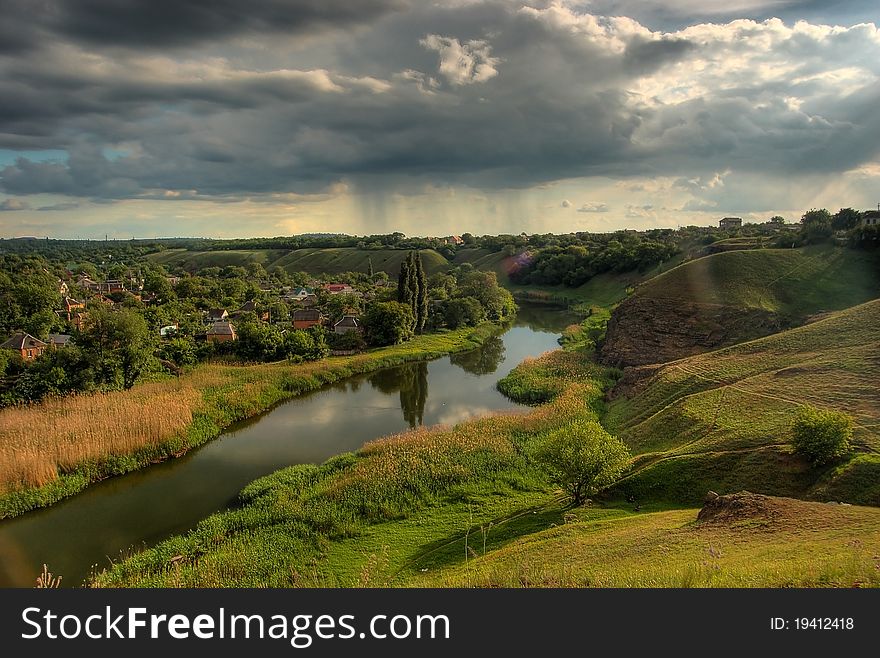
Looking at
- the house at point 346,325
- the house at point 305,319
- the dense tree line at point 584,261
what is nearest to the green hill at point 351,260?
the dense tree line at point 584,261

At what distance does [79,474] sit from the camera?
23.4 metres

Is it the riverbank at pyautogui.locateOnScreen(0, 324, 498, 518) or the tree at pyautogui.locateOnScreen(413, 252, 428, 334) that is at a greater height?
the tree at pyautogui.locateOnScreen(413, 252, 428, 334)

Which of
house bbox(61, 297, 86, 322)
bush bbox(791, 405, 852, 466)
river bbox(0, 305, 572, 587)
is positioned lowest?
river bbox(0, 305, 572, 587)

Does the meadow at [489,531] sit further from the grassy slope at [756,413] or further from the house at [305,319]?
the house at [305,319]

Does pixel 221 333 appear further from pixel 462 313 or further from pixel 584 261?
pixel 584 261

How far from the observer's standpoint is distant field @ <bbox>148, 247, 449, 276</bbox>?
157m

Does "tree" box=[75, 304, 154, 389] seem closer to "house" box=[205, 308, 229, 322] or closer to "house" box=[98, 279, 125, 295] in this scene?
"house" box=[205, 308, 229, 322]

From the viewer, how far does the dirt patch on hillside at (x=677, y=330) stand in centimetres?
4303

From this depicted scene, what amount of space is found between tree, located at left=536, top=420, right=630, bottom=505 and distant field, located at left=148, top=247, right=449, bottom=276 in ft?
421

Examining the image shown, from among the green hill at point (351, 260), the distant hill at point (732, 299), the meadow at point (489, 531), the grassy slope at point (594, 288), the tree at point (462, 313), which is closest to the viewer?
the meadow at point (489, 531)

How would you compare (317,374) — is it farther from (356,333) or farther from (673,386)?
(673,386)

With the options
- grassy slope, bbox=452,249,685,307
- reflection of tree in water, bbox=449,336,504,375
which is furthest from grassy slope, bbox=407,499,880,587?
grassy slope, bbox=452,249,685,307

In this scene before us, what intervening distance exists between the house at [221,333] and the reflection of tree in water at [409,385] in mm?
15923

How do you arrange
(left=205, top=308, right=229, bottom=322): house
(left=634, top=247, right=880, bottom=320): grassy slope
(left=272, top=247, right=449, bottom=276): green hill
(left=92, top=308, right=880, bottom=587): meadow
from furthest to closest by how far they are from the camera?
(left=272, top=247, right=449, bottom=276): green hill → (left=205, top=308, right=229, bottom=322): house → (left=634, top=247, right=880, bottom=320): grassy slope → (left=92, top=308, right=880, bottom=587): meadow
